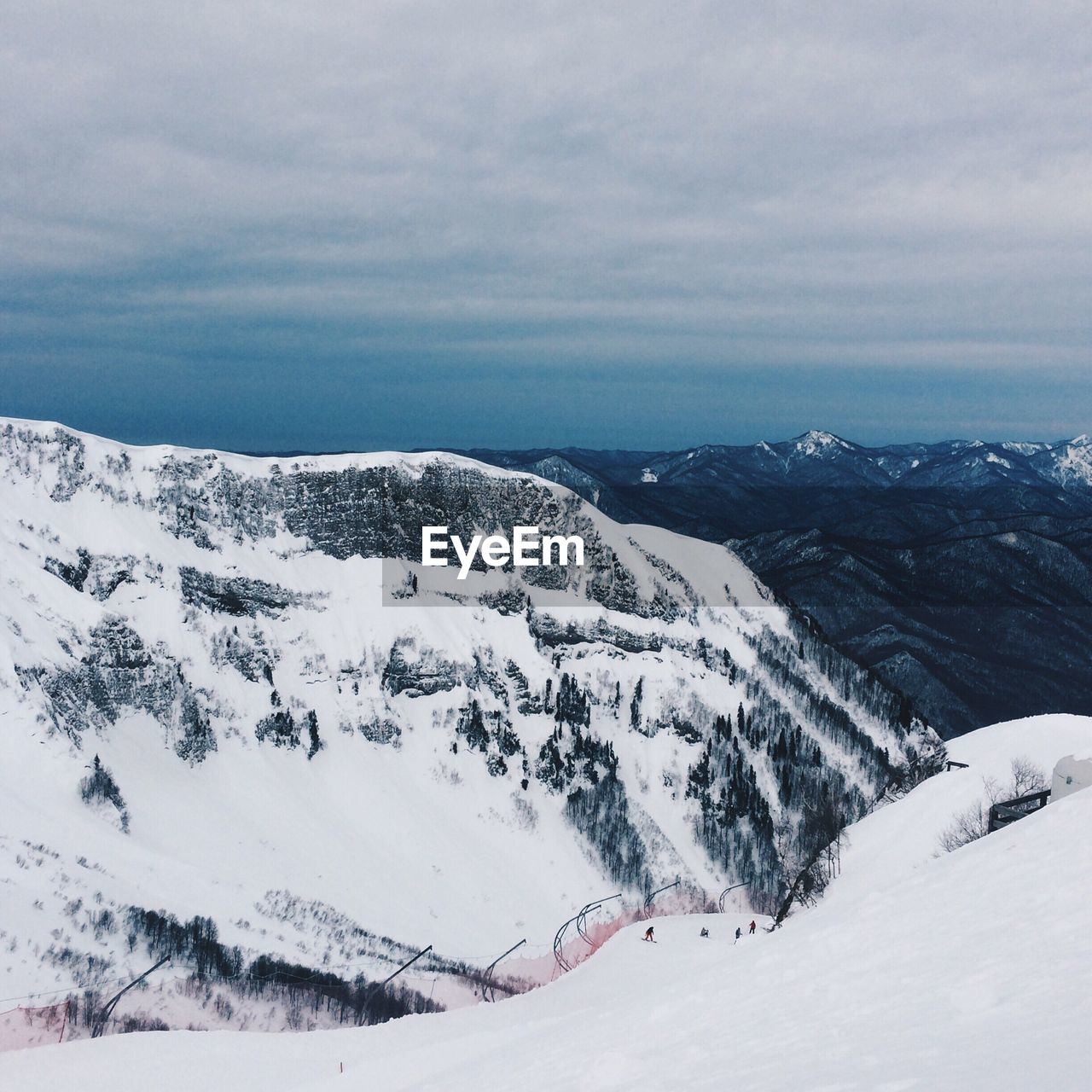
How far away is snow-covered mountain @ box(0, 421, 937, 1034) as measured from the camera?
99.1 meters

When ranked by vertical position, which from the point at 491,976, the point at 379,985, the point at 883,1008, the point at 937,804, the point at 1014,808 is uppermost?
the point at 883,1008

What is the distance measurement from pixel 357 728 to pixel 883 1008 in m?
133

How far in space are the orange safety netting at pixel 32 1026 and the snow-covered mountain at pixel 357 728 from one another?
3447mm

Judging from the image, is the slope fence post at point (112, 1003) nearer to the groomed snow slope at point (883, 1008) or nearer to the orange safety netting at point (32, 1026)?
the orange safety netting at point (32, 1026)

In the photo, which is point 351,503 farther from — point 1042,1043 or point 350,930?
point 1042,1043

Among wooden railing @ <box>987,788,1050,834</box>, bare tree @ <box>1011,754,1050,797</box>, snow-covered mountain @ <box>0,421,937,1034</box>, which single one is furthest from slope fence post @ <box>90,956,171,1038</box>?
bare tree @ <box>1011,754,1050,797</box>

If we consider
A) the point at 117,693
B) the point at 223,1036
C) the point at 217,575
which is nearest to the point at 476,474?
the point at 217,575

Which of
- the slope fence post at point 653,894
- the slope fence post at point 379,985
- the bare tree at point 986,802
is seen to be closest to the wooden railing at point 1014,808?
the bare tree at point 986,802

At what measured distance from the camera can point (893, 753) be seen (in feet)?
554

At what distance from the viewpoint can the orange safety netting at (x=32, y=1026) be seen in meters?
68.4

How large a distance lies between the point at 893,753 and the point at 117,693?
138329mm

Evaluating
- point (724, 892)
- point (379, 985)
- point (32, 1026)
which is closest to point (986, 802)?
point (724, 892)

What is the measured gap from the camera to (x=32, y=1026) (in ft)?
238

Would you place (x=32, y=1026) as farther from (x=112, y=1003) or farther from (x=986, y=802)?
(x=986, y=802)
